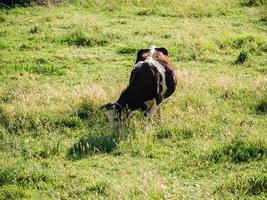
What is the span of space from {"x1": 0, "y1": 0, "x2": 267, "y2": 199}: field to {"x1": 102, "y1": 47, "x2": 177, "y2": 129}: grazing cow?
0.93 feet

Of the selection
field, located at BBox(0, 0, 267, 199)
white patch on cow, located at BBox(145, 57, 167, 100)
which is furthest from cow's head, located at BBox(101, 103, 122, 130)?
white patch on cow, located at BBox(145, 57, 167, 100)

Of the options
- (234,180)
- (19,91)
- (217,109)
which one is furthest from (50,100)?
(234,180)

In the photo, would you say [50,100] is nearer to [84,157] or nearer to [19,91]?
[19,91]

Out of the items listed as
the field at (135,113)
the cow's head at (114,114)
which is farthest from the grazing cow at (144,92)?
the field at (135,113)

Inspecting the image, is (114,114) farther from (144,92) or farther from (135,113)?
(135,113)

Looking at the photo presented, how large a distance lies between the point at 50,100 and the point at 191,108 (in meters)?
3.13

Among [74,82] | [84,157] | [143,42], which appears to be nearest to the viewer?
[84,157]

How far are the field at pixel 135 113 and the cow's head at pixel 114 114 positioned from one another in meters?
0.19

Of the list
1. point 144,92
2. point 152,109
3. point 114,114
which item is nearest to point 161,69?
point 144,92

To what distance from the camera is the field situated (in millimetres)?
8062

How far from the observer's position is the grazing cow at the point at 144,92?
32.6ft

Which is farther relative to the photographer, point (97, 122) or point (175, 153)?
point (97, 122)

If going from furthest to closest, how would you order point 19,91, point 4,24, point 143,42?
1. point 4,24
2. point 143,42
3. point 19,91

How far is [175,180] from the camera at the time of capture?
8133 millimetres
